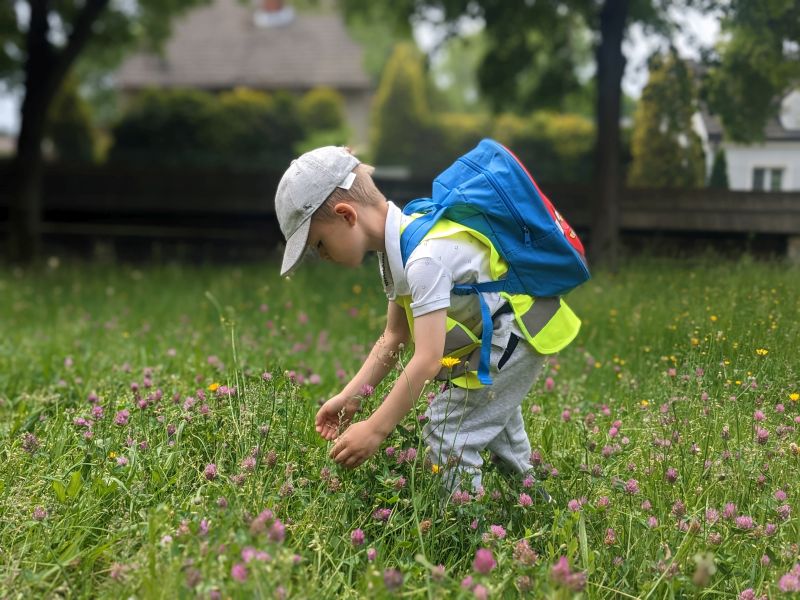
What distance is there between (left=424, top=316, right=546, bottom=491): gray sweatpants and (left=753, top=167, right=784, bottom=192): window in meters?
2.47

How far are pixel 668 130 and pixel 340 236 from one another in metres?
3.59

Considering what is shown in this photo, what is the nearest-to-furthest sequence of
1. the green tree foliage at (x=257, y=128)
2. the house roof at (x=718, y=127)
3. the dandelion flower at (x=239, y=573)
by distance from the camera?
the dandelion flower at (x=239, y=573) → the house roof at (x=718, y=127) → the green tree foliage at (x=257, y=128)

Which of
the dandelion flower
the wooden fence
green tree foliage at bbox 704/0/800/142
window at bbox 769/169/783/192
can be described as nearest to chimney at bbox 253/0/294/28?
the wooden fence

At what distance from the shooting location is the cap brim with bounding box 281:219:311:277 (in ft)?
Result: 8.30

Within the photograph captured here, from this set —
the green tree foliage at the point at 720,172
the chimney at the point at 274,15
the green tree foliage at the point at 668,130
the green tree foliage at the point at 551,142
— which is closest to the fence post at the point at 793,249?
the green tree foliage at the point at 720,172

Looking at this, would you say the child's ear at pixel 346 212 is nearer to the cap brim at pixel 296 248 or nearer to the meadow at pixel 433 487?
the cap brim at pixel 296 248

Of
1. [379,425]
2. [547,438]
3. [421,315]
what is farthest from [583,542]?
[547,438]

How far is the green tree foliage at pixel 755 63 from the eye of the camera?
4406mm

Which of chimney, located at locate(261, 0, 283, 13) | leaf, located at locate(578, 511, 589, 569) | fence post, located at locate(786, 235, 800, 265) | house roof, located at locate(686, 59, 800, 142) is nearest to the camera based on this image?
leaf, located at locate(578, 511, 589, 569)

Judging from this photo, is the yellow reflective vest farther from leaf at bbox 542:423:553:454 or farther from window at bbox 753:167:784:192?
window at bbox 753:167:784:192

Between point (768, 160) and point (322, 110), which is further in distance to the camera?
point (322, 110)

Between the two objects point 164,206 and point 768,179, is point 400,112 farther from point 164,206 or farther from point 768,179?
point 768,179

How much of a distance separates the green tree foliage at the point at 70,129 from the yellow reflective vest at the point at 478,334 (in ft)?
66.1

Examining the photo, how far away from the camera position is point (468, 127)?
27.2 m
